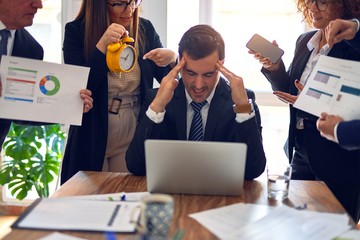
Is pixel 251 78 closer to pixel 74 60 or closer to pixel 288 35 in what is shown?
pixel 288 35

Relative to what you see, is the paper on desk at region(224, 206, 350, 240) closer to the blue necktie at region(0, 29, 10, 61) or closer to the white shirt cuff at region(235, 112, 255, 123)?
the white shirt cuff at region(235, 112, 255, 123)

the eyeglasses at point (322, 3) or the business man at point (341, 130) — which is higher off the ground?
the eyeglasses at point (322, 3)

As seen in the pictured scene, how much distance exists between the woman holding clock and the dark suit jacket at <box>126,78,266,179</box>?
176mm

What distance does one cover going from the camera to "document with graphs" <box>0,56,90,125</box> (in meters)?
2.10

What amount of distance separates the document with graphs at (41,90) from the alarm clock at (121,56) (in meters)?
0.14

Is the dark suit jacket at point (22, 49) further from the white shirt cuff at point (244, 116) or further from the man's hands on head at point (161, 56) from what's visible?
the white shirt cuff at point (244, 116)

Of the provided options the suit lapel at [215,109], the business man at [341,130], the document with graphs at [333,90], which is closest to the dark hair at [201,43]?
the suit lapel at [215,109]

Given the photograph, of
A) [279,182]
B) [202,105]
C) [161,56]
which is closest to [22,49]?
[161,56]

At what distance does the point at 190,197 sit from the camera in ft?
5.75

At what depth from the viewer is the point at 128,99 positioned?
244 cm

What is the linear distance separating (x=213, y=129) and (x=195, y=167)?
0.49 meters

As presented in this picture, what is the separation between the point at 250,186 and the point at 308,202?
254 mm

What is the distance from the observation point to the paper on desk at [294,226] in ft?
4.65

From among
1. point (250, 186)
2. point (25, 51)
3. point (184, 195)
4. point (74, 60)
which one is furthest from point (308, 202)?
point (25, 51)
